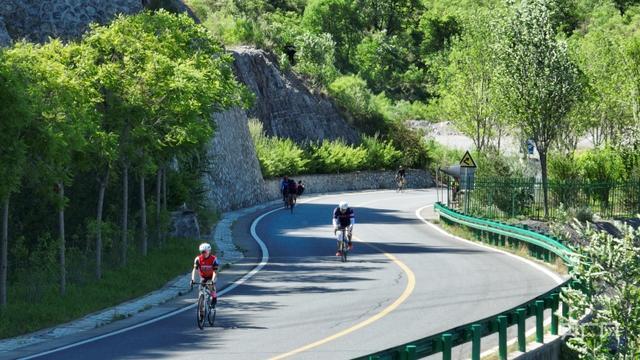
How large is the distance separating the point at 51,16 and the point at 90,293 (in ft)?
88.8

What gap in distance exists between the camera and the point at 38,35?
48.6 metres

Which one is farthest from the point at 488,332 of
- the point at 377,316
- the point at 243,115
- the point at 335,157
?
the point at 335,157

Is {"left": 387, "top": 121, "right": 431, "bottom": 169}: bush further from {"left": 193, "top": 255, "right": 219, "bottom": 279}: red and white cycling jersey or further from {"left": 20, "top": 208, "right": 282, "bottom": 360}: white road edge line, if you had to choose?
{"left": 193, "top": 255, "right": 219, "bottom": 279}: red and white cycling jersey

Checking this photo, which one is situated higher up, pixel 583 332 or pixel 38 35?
pixel 38 35

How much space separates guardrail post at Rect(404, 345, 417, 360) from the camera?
12.3 meters

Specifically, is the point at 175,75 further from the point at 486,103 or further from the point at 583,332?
the point at 486,103

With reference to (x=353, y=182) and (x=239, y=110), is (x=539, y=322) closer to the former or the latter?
(x=239, y=110)

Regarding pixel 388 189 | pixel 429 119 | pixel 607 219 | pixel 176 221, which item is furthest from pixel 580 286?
pixel 429 119

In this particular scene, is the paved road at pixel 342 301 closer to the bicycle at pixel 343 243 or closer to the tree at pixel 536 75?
the bicycle at pixel 343 243

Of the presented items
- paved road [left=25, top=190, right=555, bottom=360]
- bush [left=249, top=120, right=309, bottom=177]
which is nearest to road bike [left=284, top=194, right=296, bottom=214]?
bush [left=249, top=120, right=309, bottom=177]

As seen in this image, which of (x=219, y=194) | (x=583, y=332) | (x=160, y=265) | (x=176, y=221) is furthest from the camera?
(x=219, y=194)

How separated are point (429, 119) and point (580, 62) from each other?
1668 inches

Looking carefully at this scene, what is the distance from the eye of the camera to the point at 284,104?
271ft

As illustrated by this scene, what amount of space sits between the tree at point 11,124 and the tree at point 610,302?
33.2 ft
